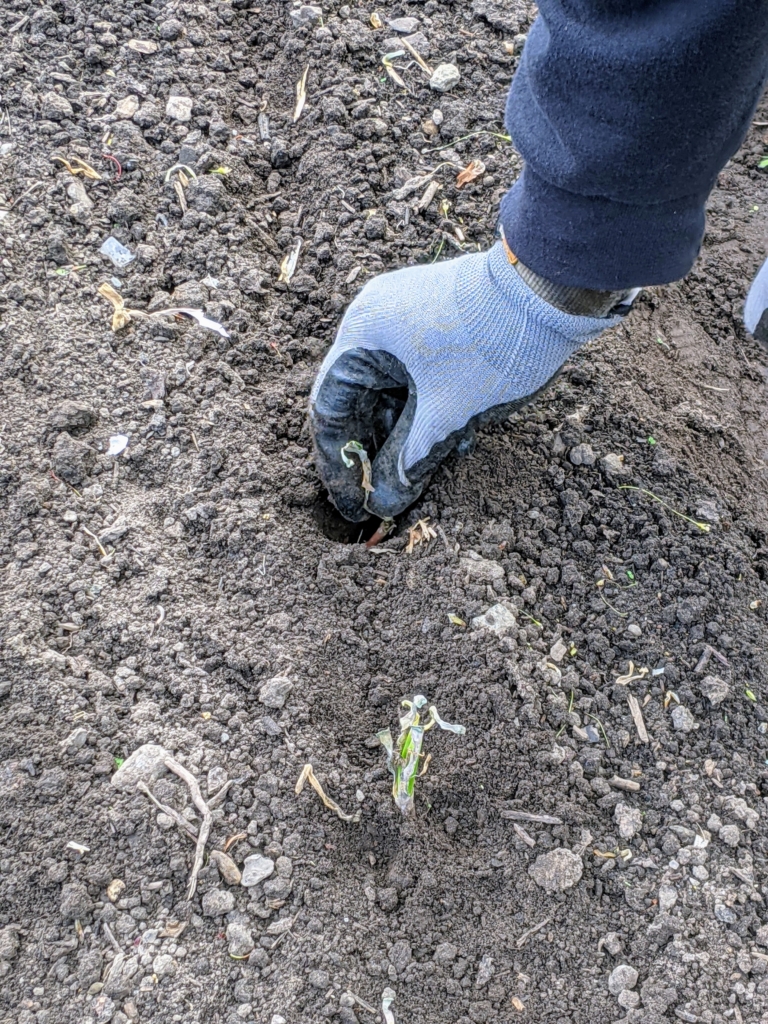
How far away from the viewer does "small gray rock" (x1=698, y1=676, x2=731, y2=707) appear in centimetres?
201

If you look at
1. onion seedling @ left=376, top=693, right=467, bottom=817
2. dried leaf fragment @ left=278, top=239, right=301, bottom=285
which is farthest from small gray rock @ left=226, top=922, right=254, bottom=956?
dried leaf fragment @ left=278, top=239, right=301, bottom=285

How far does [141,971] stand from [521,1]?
304 centimetres

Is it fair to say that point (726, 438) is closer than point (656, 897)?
No

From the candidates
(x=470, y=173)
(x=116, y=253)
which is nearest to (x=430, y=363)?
(x=470, y=173)

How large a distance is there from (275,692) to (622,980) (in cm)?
86

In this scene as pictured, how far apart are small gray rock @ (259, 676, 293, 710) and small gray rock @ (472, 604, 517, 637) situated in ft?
1.40

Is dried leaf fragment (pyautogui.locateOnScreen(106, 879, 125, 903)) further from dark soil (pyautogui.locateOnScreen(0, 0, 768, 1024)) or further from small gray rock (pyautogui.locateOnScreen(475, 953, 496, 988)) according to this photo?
small gray rock (pyautogui.locateOnScreen(475, 953, 496, 988))

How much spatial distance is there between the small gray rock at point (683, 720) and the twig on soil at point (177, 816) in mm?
1018

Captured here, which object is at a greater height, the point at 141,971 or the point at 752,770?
the point at 752,770

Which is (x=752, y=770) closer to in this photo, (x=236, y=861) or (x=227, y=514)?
(x=236, y=861)

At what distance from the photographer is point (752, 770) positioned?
1.96 meters

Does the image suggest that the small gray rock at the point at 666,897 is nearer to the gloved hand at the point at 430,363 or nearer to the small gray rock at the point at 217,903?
the small gray rock at the point at 217,903

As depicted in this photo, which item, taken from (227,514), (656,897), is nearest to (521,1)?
(227,514)

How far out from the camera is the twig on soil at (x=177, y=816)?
5.93 ft
